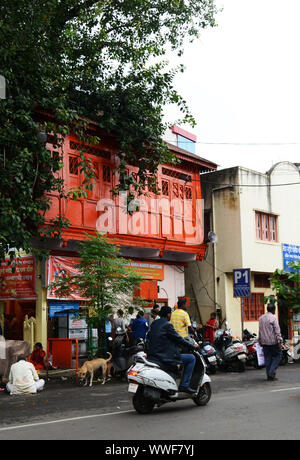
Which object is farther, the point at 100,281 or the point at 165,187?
the point at 165,187

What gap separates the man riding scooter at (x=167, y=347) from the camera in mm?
8664

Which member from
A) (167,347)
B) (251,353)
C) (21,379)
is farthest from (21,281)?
(167,347)

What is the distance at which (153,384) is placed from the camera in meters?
8.20

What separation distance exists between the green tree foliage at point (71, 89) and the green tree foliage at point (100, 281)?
114cm

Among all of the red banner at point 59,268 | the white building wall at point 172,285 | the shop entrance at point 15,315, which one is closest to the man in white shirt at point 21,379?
the red banner at point 59,268

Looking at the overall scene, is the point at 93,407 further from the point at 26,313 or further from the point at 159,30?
the point at 159,30

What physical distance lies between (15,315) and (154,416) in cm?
1154

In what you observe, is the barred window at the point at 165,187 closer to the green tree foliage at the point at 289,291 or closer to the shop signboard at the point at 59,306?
the shop signboard at the point at 59,306

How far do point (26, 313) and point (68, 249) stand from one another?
2.71 m

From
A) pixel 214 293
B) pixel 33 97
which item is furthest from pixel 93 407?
pixel 214 293

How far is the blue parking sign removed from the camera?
1778 centimetres

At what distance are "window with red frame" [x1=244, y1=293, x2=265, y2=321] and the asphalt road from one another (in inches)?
484

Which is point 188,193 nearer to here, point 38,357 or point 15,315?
point 15,315

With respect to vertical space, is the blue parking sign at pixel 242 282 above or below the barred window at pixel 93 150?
below
